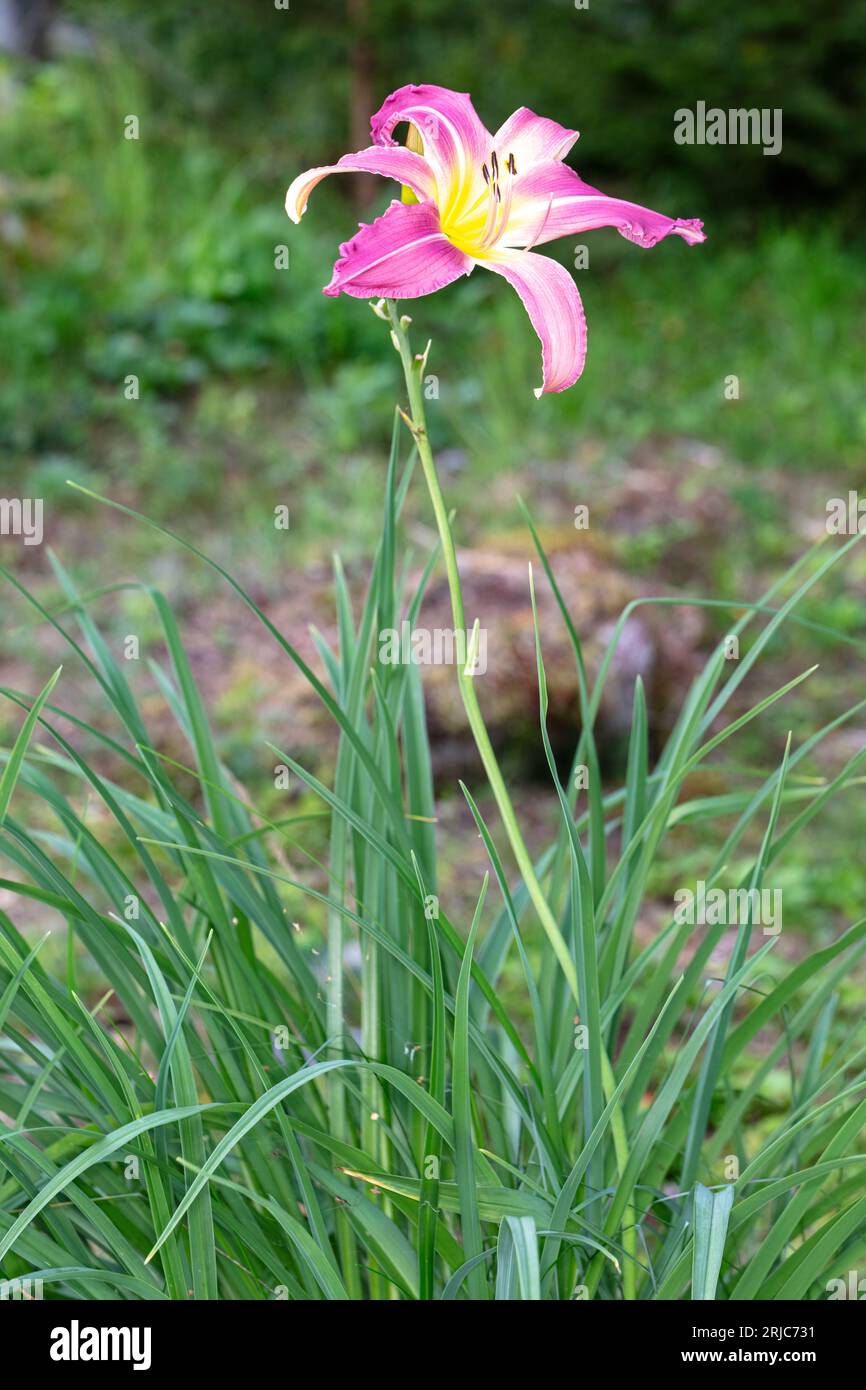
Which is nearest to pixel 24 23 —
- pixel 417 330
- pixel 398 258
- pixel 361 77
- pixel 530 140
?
pixel 361 77

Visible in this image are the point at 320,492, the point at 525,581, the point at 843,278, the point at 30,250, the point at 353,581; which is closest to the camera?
the point at 525,581

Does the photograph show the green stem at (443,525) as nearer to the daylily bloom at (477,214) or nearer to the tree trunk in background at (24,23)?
the daylily bloom at (477,214)

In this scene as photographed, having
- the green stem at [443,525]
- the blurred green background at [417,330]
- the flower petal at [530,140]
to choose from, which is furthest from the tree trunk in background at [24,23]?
the green stem at [443,525]

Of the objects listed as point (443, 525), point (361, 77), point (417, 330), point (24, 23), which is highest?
point (24, 23)

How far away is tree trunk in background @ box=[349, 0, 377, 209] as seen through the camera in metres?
6.06

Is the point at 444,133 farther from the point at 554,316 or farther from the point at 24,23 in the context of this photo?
the point at 24,23

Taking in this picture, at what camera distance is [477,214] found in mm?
1021

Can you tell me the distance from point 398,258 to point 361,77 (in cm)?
598

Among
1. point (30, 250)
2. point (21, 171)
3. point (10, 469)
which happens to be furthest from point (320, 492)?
point (21, 171)

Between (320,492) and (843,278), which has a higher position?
(843,278)

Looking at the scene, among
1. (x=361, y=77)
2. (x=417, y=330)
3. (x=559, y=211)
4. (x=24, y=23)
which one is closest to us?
(x=559, y=211)
